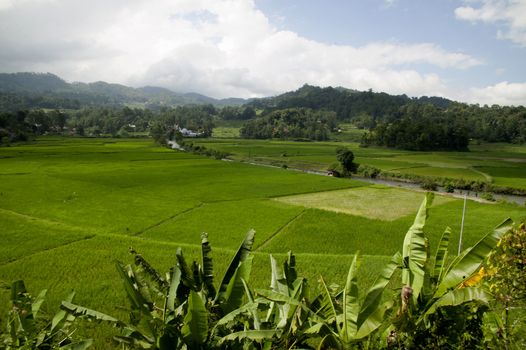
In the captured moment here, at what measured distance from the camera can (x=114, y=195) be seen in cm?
2767

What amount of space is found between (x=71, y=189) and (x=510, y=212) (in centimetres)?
3248

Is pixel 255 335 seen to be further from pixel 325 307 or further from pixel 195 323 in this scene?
pixel 325 307

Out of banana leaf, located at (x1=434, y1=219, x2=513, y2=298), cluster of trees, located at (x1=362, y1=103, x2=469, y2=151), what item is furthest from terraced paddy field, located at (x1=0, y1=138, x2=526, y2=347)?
cluster of trees, located at (x1=362, y1=103, x2=469, y2=151)

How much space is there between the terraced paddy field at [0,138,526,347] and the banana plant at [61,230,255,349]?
375 mm

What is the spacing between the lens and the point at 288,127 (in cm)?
13175

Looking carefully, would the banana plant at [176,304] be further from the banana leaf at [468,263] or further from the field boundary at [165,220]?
the field boundary at [165,220]

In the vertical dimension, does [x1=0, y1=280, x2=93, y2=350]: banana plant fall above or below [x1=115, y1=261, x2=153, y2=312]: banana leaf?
below

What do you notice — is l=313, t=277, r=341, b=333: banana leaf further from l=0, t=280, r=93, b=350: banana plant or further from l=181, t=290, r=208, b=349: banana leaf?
l=0, t=280, r=93, b=350: banana plant

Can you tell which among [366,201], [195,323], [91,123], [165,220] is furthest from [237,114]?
[195,323]

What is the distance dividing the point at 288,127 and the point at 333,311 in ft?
422

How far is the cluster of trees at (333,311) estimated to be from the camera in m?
4.01

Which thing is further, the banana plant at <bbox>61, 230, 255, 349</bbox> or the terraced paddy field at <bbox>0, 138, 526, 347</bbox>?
the terraced paddy field at <bbox>0, 138, 526, 347</bbox>

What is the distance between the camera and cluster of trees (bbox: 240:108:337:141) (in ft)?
417

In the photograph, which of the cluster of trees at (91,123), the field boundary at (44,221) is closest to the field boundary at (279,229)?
the field boundary at (44,221)
